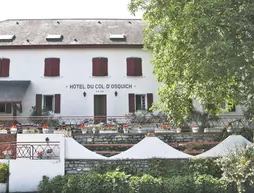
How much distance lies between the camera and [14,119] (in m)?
19.7

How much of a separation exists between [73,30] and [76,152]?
43.3 feet

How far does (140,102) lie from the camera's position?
2234cm

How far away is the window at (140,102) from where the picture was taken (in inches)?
858

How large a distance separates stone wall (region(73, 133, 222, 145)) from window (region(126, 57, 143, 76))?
6.64 metres

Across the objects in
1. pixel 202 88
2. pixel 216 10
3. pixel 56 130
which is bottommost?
pixel 56 130

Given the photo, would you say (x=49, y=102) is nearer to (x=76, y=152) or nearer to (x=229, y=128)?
(x=76, y=152)

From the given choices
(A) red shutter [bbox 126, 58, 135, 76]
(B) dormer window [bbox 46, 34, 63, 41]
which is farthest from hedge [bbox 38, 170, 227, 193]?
(B) dormer window [bbox 46, 34, 63, 41]

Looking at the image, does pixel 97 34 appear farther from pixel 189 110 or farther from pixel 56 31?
pixel 189 110

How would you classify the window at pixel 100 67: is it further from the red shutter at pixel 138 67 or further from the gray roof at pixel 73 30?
the red shutter at pixel 138 67

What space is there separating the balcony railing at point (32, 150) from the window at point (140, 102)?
333 inches

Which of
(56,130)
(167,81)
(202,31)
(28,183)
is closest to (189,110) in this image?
(167,81)

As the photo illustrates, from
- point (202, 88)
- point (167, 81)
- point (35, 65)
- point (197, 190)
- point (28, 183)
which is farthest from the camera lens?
point (35, 65)

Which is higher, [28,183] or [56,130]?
[56,130]

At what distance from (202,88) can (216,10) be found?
12.8 ft
